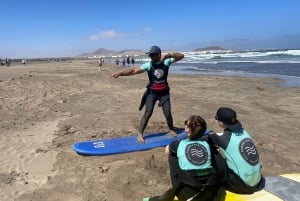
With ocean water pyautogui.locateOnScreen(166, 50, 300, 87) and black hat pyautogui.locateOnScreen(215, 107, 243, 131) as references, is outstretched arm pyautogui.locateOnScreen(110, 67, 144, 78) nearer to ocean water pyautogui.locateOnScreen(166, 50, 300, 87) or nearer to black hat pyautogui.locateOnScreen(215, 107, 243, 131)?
black hat pyautogui.locateOnScreen(215, 107, 243, 131)

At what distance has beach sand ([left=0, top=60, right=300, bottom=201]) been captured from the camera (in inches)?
241

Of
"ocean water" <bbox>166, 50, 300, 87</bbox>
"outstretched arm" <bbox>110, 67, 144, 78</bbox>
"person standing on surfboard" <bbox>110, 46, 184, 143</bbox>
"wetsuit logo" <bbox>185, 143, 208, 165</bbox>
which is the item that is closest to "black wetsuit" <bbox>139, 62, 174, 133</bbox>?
"person standing on surfboard" <bbox>110, 46, 184, 143</bbox>

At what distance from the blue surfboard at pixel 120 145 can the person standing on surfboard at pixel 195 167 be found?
137 inches

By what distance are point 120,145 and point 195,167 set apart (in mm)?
3935

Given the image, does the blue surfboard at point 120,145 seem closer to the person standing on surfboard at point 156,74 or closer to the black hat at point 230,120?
the person standing on surfboard at point 156,74

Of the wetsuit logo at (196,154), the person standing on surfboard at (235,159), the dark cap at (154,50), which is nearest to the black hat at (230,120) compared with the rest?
the person standing on surfboard at (235,159)

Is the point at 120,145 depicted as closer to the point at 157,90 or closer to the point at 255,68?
the point at 157,90

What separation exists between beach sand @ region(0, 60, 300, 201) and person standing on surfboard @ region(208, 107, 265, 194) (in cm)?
210

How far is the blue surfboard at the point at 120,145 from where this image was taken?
24.2 feet

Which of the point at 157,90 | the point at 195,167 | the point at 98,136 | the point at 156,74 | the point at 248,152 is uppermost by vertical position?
the point at 156,74

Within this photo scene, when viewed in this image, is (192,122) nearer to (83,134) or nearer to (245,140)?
(245,140)

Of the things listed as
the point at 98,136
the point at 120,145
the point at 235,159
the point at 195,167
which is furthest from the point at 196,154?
the point at 98,136

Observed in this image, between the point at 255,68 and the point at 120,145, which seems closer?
the point at 120,145

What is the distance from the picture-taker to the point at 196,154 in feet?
12.8
